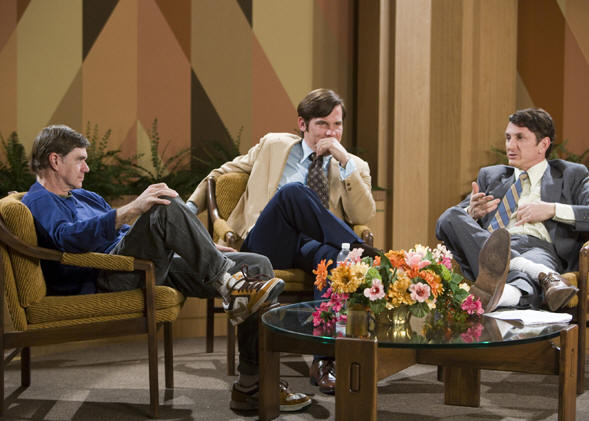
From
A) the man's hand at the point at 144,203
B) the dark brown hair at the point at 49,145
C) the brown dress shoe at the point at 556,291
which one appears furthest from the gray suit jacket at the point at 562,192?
the dark brown hair at the point at 49,145

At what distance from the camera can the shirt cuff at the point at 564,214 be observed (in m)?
3.46

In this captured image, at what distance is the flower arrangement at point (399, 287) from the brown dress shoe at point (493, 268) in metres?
0.11

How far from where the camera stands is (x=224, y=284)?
293 cm

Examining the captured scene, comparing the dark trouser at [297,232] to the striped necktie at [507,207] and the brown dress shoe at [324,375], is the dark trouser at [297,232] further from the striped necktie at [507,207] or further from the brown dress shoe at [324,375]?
the striped necktie at [507,207]

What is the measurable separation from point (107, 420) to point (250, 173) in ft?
5.52

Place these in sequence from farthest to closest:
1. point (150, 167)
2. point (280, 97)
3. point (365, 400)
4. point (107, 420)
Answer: point (280, 97) → point (150, 167) → point (107, 420) → point (365, 400)

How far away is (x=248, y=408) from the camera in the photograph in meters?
2.87

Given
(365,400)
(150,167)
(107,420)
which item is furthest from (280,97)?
(365,400)

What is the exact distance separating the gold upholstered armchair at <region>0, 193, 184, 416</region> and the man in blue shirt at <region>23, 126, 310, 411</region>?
8cm

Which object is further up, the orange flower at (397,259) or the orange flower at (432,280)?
the orange flower at (397,259)

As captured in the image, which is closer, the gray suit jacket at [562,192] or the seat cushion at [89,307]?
the seat cushion at [89,307]

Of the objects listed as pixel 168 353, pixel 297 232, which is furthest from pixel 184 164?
pixel 168 353

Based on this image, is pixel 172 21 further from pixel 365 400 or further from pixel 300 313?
pixel 365 400

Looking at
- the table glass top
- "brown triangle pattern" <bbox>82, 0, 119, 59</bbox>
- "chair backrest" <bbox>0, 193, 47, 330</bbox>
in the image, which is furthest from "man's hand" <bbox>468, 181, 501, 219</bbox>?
"brown triangle pattern" <bbox>82, 0, 119, 59</bbox>
